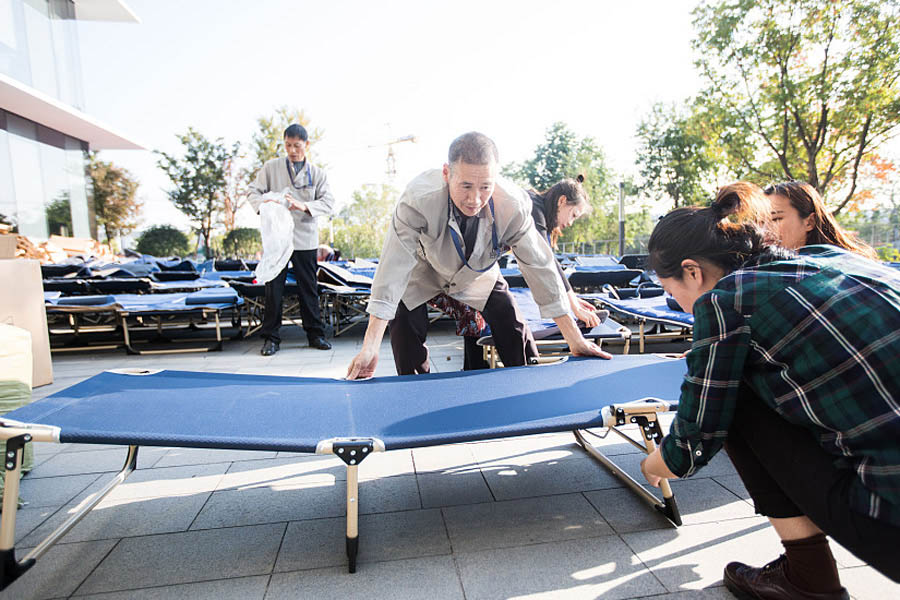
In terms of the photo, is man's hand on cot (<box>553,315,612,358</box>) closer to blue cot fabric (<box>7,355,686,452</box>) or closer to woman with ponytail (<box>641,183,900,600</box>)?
blue cot fabric (<box>7,355,686,452</box>)

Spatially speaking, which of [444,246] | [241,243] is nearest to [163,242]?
[241,243]

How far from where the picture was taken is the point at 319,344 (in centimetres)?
479

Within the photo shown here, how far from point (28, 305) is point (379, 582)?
11.4ft

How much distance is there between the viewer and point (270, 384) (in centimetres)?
198

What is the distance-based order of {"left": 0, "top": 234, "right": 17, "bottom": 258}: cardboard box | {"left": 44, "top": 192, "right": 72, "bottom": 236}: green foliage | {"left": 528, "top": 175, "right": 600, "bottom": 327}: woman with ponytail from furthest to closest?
{"left": 44, "top": 192, "right": 72, "bottom": 236}: green foliage < {"left": 0, "top": 234, "right": 17, "bottom": 258}: cardboard box < {"left": 528, "top": 175, "right": 600, "bottom": 327}: woman with ponytail

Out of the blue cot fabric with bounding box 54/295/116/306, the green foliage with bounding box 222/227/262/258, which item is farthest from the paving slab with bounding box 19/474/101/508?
the green foliage with bounding box 222/227/262/258

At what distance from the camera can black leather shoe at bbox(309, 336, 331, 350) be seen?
188 inches

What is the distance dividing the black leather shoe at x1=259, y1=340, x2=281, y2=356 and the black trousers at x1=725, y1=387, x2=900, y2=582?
4090mm

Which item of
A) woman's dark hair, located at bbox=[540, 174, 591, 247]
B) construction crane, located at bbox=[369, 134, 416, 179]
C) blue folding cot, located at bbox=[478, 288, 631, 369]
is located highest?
construction crane, located at bbox=[369, 134, 416, 179]

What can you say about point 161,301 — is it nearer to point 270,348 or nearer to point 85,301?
point 85,301

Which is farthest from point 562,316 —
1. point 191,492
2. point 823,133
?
point 823,133

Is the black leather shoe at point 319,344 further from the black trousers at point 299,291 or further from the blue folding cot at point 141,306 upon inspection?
the blue folding cot at point 141,306

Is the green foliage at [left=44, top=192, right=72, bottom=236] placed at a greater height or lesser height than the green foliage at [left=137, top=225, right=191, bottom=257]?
greater

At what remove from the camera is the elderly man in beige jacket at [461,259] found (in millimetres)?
1844
